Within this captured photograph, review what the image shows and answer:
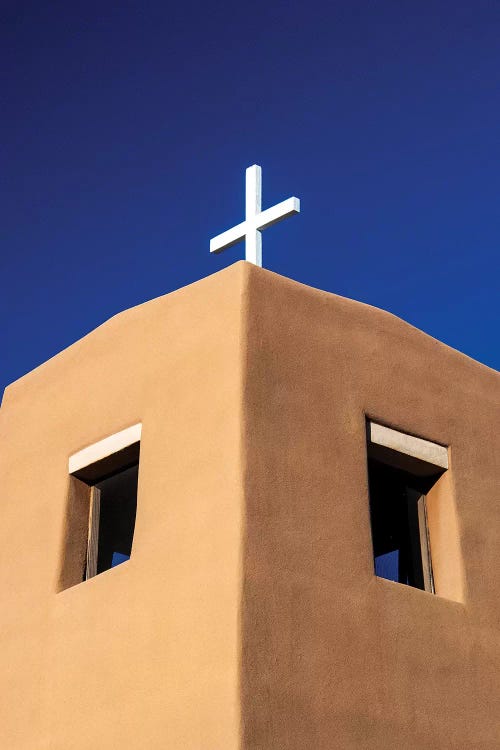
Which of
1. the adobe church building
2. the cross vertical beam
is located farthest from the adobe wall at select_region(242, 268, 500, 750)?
the cross vertical beam

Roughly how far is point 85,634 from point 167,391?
5.85 feet

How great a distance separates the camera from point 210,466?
28.2 feet

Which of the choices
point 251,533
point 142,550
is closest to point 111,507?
point 142,550

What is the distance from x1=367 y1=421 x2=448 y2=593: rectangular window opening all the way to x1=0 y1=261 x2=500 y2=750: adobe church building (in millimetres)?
18

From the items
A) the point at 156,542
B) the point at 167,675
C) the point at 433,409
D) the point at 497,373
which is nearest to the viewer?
the point at 167,675

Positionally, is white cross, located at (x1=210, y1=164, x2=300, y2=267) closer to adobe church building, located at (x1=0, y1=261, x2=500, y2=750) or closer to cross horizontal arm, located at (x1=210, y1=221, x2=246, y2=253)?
cross horizontal arm, located at (x1=210, y1=221, x2=246, y2=253)

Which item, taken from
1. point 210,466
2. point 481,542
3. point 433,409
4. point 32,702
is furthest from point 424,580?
point 32,702

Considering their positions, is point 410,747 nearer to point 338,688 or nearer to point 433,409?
point 338,688

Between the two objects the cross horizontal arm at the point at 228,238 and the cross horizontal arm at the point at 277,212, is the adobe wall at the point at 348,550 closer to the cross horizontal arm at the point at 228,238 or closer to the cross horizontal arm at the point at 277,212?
the cross horizontal arm at the point at 277,212

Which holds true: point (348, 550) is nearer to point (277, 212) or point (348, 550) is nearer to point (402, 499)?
point (402, 499)

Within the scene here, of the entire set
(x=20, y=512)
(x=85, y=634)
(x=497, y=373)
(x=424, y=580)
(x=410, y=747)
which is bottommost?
(x=410, y=747)

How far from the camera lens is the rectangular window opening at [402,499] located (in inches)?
376

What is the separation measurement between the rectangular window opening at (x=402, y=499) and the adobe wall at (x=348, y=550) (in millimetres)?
113

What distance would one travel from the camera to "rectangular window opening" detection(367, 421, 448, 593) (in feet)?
31.4
